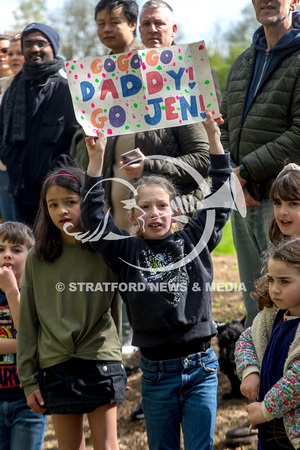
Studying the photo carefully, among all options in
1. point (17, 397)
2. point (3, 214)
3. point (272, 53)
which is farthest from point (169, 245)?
point (3, 214)

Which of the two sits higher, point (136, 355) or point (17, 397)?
point (17, 397)

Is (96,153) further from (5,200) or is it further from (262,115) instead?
(5,200)

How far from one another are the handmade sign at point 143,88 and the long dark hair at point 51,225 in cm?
29

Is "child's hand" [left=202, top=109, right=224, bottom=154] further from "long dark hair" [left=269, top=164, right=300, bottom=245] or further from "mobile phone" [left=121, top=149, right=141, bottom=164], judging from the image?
"mobile phone" [left=121, top=149, right=141, bottom=164]

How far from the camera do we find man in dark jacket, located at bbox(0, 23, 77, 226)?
4.59m

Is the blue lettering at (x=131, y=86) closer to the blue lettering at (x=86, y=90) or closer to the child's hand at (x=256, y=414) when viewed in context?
the blue lettering at (x=86, y=90)

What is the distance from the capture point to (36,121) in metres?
4.63

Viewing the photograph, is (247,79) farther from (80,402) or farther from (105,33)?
(80,402)

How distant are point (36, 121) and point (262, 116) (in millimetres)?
1803

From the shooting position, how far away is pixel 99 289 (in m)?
2.92

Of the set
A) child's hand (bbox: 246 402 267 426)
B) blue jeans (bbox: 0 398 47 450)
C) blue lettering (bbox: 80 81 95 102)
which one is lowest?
blue jeans (bbox: 0 398 47 450)

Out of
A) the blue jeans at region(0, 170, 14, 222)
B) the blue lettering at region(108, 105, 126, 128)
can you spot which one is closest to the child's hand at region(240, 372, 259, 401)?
the blue lettering at region(108, 105, 126, 128)

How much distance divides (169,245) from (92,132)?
2.31ft

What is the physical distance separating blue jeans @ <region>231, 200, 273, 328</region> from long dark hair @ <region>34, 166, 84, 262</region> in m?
1.26
